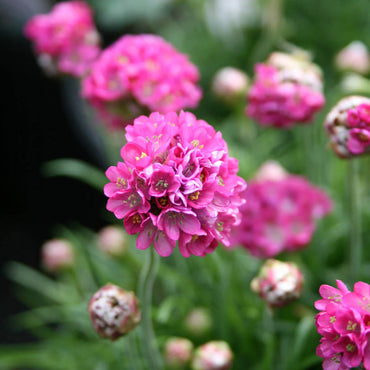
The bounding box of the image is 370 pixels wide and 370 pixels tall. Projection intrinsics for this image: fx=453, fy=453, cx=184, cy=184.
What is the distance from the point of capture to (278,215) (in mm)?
863

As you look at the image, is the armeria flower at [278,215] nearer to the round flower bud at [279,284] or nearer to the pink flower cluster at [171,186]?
the round flower bud at [279,284]

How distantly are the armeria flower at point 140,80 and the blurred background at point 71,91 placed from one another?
35.6 inches

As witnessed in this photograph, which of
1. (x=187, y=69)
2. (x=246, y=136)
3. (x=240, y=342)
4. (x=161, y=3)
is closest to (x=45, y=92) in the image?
(x=161, y=3)

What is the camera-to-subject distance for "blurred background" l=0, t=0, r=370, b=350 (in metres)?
1.83

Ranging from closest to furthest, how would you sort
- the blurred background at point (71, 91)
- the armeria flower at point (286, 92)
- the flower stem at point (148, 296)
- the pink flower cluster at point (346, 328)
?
1. the pink flower cluster at point (346, 328)
2. the flower stem at point (148, 296)
3. the armeria flower at point (286, 92)
4. the blurred background at point (71, 91)

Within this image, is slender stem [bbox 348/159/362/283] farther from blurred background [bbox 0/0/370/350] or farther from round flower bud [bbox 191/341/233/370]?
blurred background [bbox 0/0/370/350]

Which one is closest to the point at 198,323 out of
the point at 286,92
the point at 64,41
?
the point at 286,92

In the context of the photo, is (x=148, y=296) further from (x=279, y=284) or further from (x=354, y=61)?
(x=354, y=61)

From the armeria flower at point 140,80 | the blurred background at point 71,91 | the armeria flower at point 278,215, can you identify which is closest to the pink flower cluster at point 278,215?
the armeria flower at point 278,215

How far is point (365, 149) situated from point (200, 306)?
1.68 feet

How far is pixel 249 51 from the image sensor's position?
1.91 m

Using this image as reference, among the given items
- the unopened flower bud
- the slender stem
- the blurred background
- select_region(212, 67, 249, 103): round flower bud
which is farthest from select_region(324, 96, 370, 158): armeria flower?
the blurred background

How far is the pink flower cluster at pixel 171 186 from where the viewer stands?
49 cm

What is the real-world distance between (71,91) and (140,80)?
132 cm
